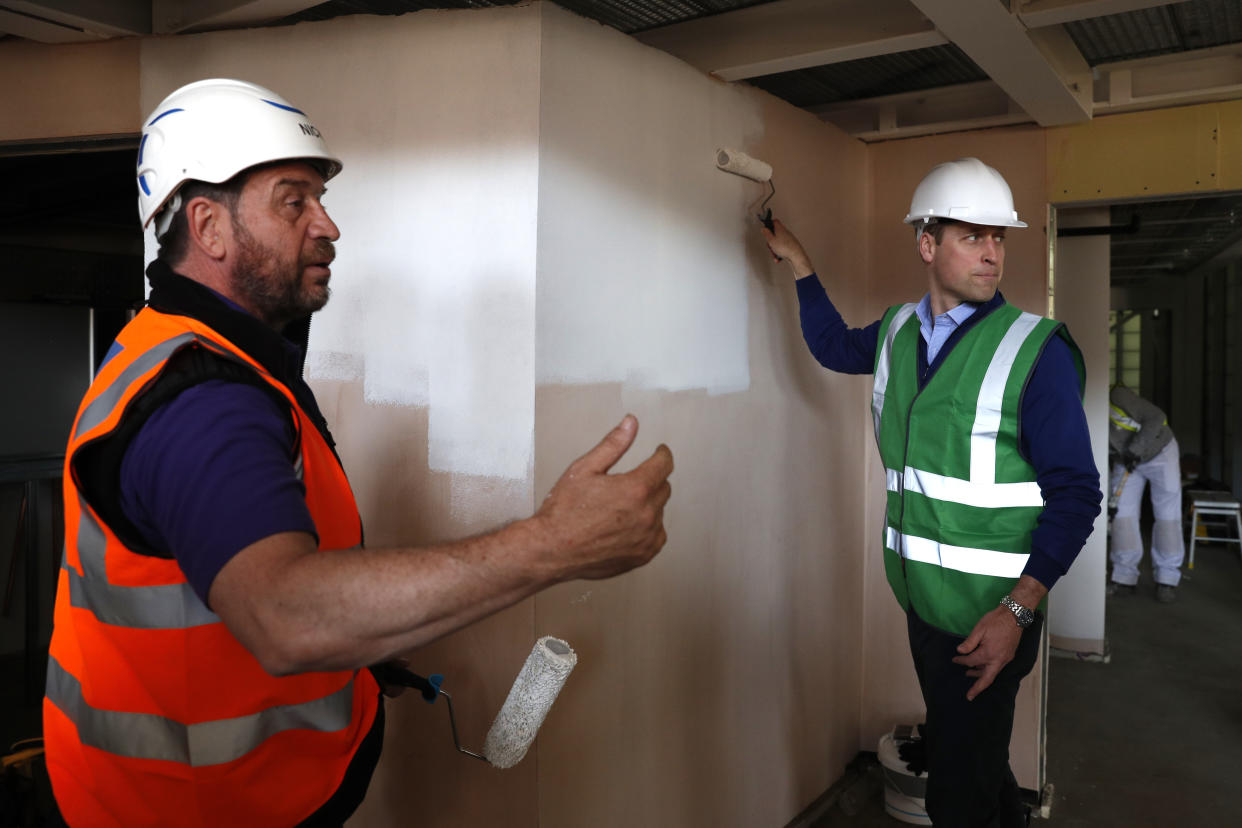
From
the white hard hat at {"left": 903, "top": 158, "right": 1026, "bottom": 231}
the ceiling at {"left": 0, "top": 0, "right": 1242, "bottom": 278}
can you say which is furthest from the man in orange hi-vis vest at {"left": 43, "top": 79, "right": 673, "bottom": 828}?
the white hard hat at {"left": 903, "top": 158, "right": 1026, "bottom": 231}

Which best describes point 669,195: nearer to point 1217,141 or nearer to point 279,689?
point 279,689

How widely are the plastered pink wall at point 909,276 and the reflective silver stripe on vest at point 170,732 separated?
8.33ft

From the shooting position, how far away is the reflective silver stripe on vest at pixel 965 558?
2.06 m

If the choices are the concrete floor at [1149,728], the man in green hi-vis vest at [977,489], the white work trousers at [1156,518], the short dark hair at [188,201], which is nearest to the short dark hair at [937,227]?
the man in green hi-vis vest at [977,489]

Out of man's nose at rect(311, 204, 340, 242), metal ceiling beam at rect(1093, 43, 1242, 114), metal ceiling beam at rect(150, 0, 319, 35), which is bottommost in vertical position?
man's nose at rect(311, 204, 340, 242)

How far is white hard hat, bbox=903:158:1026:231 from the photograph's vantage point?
2.26 metres

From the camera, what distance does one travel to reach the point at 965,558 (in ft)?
6.88

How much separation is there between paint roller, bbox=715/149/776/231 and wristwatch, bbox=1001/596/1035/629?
117cm

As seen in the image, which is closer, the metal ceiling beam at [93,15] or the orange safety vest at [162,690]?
the orange safety vest at [162,690]

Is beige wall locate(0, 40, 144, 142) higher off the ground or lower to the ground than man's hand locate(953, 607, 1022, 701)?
higher

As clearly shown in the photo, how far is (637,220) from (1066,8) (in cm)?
100

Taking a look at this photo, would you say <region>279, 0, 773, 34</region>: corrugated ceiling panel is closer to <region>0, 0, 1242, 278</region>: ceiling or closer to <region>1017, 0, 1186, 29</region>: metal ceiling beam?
<region>0, 0, 1242, 278</region>: ceiling

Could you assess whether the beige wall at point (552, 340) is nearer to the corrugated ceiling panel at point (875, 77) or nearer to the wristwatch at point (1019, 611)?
the corrugated ceiling panel at point (875, 77)

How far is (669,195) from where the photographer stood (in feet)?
7.20
